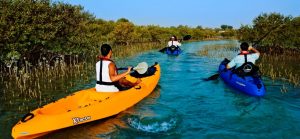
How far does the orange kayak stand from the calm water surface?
28 cm

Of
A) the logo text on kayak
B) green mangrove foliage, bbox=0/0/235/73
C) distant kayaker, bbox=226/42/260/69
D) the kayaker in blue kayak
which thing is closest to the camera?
the logo text on kayak

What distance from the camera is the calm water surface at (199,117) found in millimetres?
8156

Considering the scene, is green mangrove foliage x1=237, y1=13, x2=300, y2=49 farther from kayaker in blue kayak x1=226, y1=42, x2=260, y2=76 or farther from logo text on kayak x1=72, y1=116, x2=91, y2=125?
logo text on kayak x1=72, y1=116, x2=91, y2=125

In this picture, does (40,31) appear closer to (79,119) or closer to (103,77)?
(103,77)

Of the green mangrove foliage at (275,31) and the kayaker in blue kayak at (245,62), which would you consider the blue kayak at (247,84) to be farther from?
the green mangrove foliage at (275,31)

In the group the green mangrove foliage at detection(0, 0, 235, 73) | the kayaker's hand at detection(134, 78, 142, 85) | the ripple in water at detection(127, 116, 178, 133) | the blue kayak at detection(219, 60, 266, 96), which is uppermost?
the green mangrove foliage at detection(0, 0, 235, 73)

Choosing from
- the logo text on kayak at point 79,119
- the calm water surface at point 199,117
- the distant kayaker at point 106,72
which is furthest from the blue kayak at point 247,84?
the logo text on kayak at point 79,119

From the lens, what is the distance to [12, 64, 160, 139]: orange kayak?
24.3 ft

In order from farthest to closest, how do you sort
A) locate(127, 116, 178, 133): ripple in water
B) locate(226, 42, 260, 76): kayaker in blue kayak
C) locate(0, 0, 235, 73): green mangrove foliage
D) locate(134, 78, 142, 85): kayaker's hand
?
1. locate(0, 0, 235, 73): green mangrove foliage
2. locate(226, 42, 260, 76): kayaker in blue kayak
3. locate(134, 78, 142, 85): kayaker's hand
4. locate(127, 116, 178, 133): ripple in water

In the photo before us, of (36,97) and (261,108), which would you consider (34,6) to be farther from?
(261,108)

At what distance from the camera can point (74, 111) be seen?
815 centimetres

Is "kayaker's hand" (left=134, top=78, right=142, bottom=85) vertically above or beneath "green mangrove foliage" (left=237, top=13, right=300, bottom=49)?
beneath

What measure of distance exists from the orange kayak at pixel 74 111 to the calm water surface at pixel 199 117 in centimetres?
28

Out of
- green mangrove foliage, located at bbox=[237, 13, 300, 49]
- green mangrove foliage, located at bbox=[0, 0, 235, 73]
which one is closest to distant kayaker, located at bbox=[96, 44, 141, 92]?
green mangrove foliage, located at bbox=[0, 0, 235, 73]
